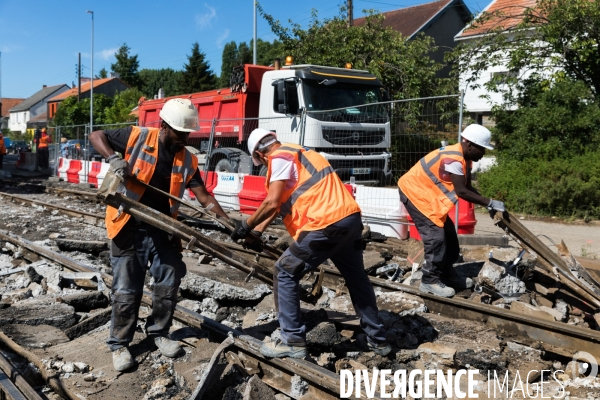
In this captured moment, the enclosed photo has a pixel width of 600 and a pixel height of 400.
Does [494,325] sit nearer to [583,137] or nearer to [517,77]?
[583,137]

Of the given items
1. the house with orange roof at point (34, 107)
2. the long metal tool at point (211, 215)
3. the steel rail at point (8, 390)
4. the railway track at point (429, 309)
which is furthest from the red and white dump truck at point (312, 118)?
the house with orange roof at point (34, 107)

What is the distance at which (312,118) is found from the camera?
11773mm

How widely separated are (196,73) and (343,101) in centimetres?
4902

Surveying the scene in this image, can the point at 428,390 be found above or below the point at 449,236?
below

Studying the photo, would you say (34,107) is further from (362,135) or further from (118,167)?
(118,167)

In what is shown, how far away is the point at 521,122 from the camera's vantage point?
15609mm

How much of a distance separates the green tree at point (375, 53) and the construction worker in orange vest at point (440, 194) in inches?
500

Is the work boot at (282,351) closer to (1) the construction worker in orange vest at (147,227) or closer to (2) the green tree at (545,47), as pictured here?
(1) the construction worker in orange vest at (147,227)

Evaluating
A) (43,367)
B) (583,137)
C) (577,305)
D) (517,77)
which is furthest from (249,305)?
(517,77)

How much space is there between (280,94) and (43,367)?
9.07m

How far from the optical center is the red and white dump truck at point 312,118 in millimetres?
11711

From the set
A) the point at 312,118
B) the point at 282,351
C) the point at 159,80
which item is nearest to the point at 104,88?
the point at 159,80

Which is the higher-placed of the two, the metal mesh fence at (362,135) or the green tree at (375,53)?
the green tree at (375,53)

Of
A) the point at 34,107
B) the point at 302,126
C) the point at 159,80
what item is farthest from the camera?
the point at 34,107
